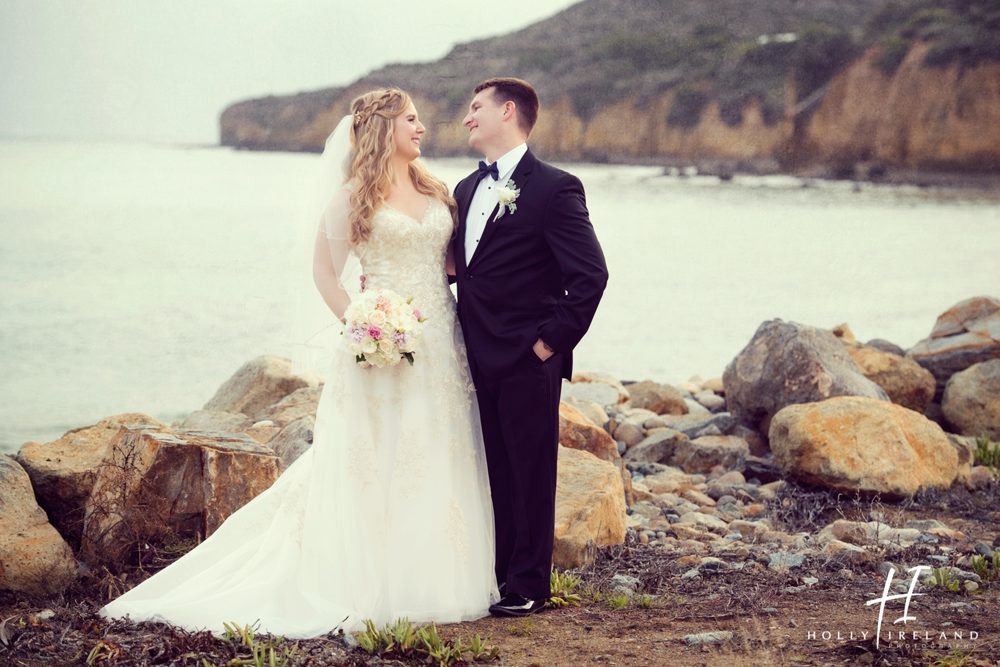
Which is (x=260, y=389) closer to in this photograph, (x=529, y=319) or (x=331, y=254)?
(x=331, y=254)

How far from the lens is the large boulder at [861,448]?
7.22 metres

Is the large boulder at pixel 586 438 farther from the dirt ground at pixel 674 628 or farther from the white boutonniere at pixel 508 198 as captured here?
the white boutonniere at pixel 508 198

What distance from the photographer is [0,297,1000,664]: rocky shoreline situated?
17.5 ft

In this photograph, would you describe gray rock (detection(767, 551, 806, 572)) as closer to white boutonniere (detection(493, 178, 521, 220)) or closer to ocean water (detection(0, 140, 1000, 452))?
white boutonniere (detection(493, 178, 521, 220))

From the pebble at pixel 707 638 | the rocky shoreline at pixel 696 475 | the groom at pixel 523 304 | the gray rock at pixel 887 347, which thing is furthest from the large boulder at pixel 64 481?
the gray rock at pixel 887 347

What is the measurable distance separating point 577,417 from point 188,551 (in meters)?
2.82

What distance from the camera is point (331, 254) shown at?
16.5 ft

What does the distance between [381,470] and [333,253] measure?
3.29 feet

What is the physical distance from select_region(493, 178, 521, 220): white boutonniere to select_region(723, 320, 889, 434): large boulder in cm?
450

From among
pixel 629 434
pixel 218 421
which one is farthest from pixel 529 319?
pixel 629 434

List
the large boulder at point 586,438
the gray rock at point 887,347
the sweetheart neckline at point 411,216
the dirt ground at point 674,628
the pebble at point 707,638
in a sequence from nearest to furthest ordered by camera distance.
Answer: the dirt ground at point 674,628
the pebble at point 707,638
the sweetheart neckline at point 411,216
the large boulder at point 586,438
the gray rock at point 887,347

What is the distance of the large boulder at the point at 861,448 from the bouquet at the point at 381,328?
365 centimetres

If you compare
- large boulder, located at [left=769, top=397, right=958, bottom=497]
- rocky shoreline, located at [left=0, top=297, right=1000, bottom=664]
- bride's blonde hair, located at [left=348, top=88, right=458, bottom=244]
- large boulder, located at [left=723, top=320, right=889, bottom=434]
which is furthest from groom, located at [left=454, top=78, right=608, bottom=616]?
large boulder, located at [left=723, top=320, right=889, bottom=434]

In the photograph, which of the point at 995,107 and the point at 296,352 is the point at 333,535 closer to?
the point at 296,352
